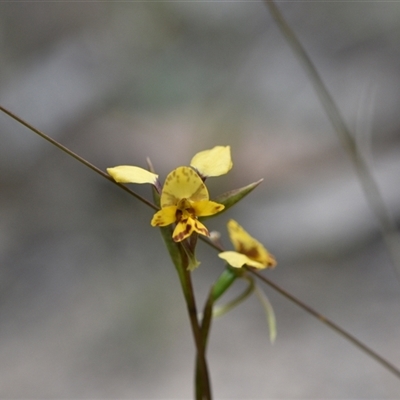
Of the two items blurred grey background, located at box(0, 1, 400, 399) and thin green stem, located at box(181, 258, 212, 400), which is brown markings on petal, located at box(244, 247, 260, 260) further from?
blurred grey background, located at box(0, 1, 400, 399)

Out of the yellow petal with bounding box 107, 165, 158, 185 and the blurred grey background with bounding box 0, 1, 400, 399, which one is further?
the blurred grey background with bounding box 0, 1, 400, 399

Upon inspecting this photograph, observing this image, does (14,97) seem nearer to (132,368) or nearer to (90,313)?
(90,313)

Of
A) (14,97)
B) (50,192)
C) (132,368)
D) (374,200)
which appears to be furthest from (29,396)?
(374,200)

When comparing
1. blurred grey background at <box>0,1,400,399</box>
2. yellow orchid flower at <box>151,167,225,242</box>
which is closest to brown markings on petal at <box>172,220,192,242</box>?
yellow orchid flower at <box>151,167,225,242</box>

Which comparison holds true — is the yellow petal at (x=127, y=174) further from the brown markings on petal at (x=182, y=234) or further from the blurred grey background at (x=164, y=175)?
the blurred grey background at (x=164, y=175)

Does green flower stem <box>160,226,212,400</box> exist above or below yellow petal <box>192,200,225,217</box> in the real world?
below

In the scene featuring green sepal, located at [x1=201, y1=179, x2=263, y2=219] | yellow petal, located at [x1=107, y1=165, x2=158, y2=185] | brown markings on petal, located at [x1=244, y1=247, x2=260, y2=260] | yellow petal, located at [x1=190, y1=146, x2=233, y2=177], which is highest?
yellow petal, located at [x1=190, y1=146, x2=233, y2=177]
